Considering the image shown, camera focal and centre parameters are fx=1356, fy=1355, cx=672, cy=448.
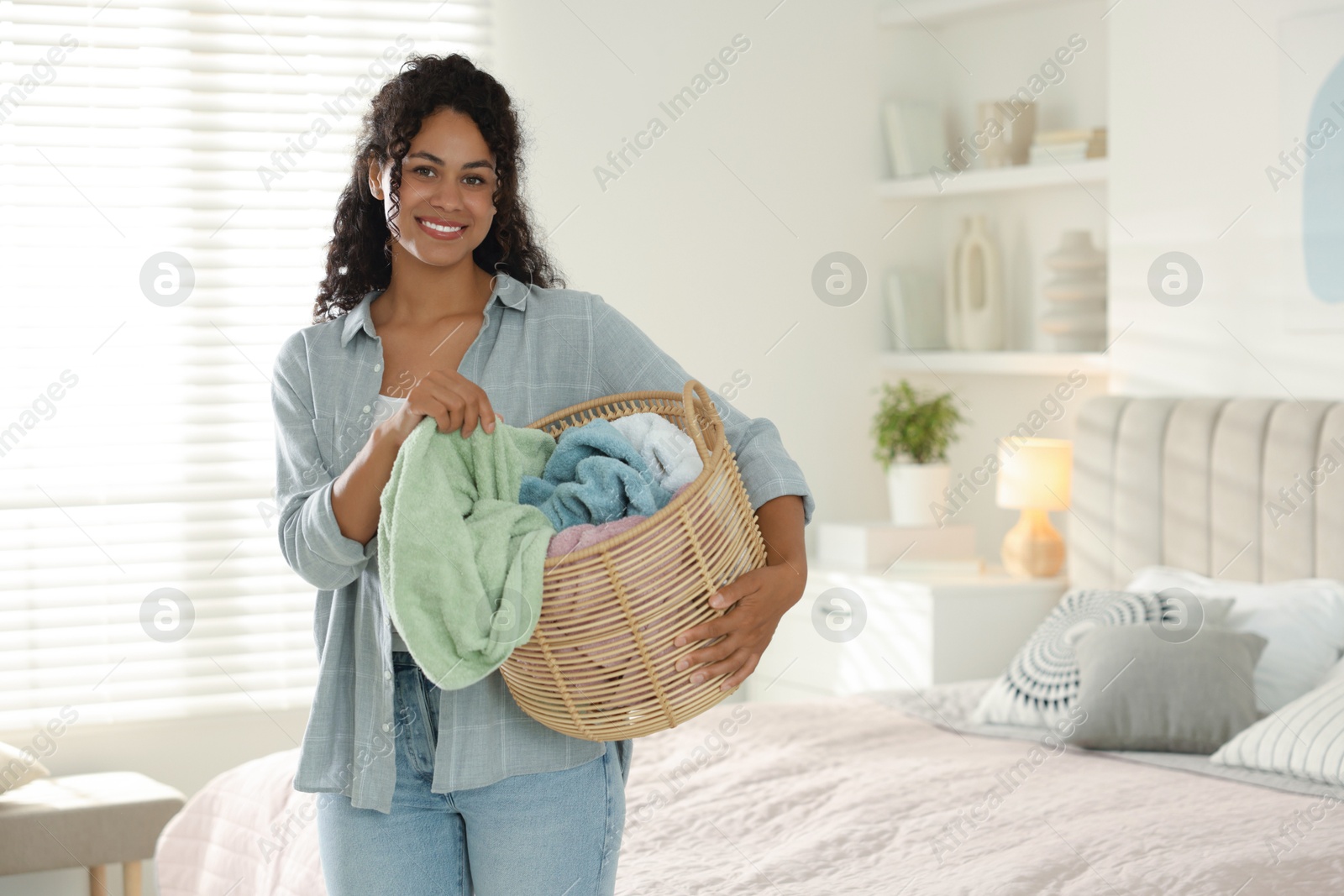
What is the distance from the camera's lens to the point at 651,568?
46.6 inches

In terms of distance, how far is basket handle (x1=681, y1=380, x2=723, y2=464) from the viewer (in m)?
1.28

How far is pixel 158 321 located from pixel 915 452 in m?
2.12

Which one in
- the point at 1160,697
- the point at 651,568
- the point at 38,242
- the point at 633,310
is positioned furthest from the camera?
the point at 633,310

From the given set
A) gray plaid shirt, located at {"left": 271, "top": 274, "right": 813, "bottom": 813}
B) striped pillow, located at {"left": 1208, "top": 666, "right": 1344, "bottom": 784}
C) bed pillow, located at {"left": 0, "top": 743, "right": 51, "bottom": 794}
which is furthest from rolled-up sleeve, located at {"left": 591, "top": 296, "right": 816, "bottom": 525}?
bed pillow, located at {"left": 0, "top": 743, "right": 51, "bottom": 794}

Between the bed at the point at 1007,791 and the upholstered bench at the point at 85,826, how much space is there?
488 mm

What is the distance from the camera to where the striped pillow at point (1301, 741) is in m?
2.33

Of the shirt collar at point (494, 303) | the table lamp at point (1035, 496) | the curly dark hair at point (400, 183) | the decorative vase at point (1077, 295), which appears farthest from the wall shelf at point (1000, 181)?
the shirt collar at point (494, 303)

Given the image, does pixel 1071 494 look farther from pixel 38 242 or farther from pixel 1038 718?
pixel 38 242

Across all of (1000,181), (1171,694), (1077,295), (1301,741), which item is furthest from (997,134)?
(1301,741)

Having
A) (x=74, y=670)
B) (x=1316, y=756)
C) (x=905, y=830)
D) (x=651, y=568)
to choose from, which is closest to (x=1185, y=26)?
(x=1316, y=756)

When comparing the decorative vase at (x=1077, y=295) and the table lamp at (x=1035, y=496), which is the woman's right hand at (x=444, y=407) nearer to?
the table lamp at (x=1035, y=496)

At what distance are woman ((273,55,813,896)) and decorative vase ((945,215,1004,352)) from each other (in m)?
2.73

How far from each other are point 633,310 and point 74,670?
177 centimetres

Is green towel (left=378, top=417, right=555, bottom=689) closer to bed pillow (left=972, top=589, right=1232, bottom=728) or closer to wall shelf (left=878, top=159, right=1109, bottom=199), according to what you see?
bed pillow (left=972, top=589, right=1232, bottom=728)
